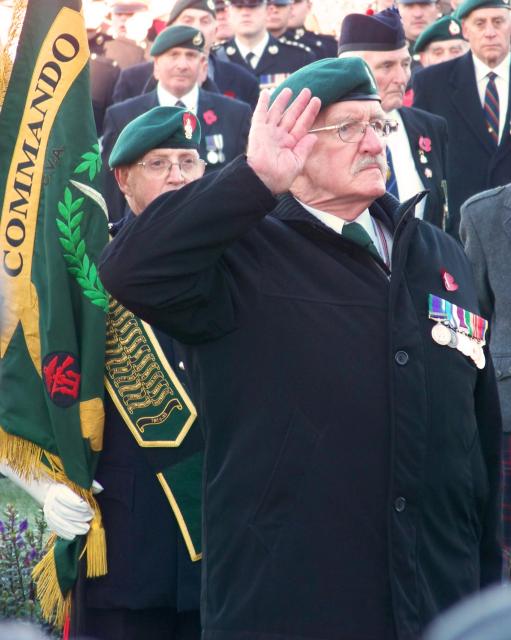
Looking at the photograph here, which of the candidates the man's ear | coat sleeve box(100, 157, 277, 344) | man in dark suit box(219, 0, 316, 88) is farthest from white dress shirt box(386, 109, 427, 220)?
coat sleeve box(100, 157, 277, 344)

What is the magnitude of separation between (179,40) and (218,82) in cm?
124

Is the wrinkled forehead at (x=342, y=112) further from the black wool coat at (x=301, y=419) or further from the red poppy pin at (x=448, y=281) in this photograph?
the red poppy pin at (x=448, y=281)

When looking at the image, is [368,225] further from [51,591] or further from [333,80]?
[51,591]

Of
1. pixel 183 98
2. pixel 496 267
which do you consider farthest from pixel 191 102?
pixel 496 267

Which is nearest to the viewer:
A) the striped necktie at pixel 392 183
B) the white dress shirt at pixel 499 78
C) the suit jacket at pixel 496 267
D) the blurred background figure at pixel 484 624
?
the blurred background figure at pixel 484 624

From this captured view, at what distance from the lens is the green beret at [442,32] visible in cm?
992

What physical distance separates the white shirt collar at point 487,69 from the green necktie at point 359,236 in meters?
4.97

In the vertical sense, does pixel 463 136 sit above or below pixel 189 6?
below

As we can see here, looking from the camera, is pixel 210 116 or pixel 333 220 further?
pixel 210 116

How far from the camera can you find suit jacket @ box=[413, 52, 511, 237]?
25.9 ft

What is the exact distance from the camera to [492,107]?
8078 millimetres

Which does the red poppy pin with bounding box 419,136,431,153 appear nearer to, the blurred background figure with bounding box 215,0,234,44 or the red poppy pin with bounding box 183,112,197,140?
the red poppy pin with bounding box 183,112,197,140

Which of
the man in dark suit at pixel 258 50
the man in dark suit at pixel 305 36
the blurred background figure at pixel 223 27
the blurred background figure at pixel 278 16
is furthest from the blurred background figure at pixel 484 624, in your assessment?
the blurred background figure at pixel 223 27

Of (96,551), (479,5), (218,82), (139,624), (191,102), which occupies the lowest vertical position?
(139,624)
